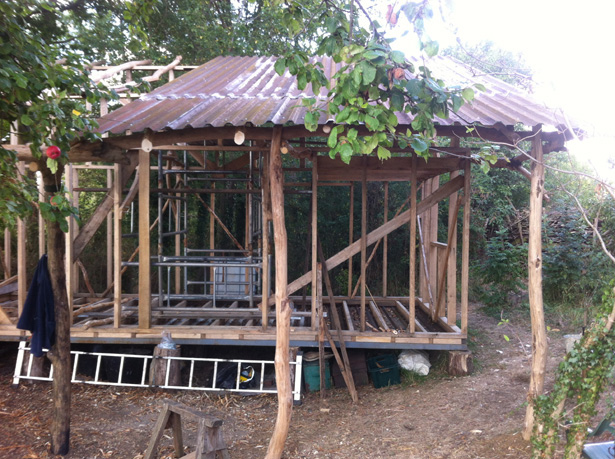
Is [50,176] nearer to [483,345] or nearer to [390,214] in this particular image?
[483,345]

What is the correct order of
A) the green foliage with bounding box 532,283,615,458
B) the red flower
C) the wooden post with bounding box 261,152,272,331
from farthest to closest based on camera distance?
1. the wooden post with bounding box 261,152,272,331
2. the red flower
3. the green foliage with bounding box 532,283,615,458

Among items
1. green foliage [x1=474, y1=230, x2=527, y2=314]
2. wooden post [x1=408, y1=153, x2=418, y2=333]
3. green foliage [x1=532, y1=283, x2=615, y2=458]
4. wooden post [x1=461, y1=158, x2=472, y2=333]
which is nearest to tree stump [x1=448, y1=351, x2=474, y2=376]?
wooden post [x1=461, y1=158, x2=472, y2=333]

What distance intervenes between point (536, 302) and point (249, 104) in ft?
12.6

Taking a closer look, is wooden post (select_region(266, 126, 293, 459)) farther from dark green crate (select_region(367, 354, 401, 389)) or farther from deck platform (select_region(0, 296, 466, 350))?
dark green crate (select_region(367, 354, 401, 389))

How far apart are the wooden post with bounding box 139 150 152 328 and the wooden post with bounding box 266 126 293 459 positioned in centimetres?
218

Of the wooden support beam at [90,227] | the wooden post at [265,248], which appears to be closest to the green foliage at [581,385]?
the wooden post at [265,248]

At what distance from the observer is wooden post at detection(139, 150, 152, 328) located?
18.1 feet

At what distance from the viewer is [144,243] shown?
564 centimetres

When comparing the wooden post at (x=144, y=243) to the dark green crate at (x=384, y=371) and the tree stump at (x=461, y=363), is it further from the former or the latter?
the tree stump at (x=461, y=363)

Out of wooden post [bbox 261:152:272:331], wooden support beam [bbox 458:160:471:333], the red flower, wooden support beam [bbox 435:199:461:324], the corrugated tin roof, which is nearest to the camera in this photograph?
the red flower

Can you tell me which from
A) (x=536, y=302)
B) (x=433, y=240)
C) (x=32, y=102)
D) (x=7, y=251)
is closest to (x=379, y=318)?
(x=433, y=240)

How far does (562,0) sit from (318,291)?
3.98m

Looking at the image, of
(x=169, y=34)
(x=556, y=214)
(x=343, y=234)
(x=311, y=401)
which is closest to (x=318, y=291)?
(x=311, y=401)

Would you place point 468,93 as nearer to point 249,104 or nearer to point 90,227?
point 249,104
